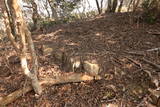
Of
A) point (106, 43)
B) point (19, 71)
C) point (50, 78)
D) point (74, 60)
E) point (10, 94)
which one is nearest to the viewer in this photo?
point (10, 94)

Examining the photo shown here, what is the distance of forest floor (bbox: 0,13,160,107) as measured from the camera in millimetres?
3115

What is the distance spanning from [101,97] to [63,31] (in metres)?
4.05

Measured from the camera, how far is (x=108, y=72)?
3.61m

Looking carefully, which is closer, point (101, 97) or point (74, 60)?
point (101, 97)

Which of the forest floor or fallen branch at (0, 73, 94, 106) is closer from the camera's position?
the forest floor

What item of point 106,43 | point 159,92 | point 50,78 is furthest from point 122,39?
point 50,78

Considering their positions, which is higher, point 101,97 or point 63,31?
point 63,31

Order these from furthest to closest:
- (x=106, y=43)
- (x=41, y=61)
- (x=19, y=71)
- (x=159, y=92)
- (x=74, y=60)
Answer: (x=106, y=43)
(x=41, y=61)
(x=19, y=71)
(x=74, y=60)
(x=159, y=92)

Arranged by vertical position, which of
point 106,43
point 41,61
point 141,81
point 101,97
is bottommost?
point 101,97

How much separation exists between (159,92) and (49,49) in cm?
347

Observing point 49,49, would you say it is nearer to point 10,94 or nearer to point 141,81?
point 10,94

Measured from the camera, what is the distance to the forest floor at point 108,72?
3.12 meters

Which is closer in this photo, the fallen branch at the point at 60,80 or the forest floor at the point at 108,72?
the forest floor at the point at 108,72

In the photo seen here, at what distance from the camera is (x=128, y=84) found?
10.7 feet
